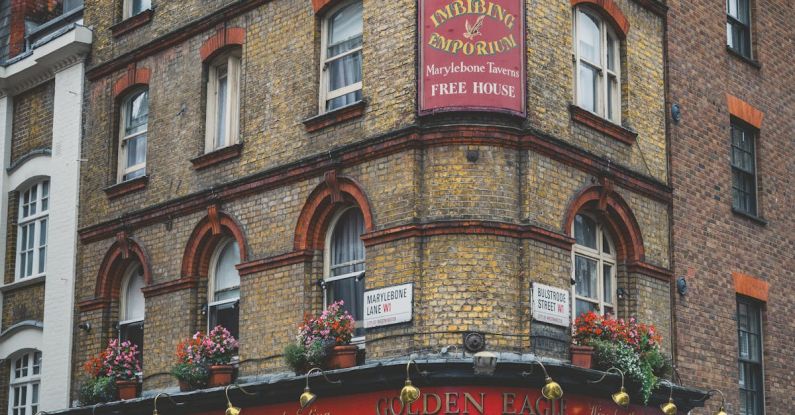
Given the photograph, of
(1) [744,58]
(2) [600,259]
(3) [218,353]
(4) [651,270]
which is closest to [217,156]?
(3) [218,353]

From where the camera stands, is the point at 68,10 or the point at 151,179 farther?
the point at 68,10

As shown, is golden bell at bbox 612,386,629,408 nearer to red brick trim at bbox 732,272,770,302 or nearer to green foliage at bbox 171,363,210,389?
red brick trim at bbox 732,272,770,302

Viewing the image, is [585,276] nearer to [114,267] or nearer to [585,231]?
[585,231]

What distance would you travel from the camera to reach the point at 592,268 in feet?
62.9

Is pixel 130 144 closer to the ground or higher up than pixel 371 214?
higher up

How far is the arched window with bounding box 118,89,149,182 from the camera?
22.6 meters

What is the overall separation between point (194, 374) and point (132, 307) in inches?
130

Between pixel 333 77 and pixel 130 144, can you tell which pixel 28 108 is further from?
pixel 333 77

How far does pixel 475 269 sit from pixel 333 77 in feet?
13.5

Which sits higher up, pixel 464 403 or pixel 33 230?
pixel 33 230

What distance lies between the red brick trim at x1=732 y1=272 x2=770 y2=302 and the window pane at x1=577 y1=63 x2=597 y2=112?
12.9 feet

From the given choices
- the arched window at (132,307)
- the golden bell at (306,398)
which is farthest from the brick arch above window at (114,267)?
the golden bell at (306,398)

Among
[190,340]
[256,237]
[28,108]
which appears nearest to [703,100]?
[256,237]

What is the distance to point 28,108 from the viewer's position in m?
25.4
